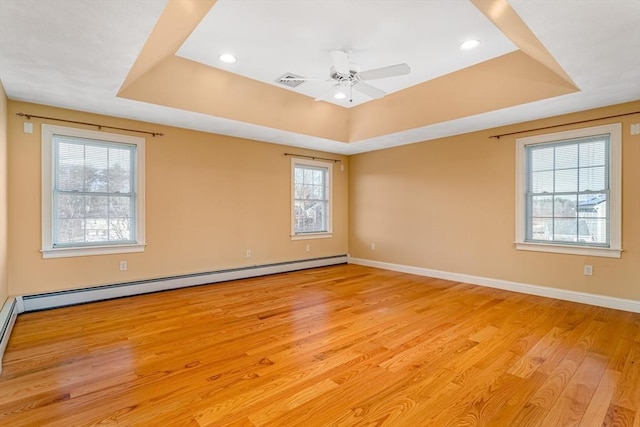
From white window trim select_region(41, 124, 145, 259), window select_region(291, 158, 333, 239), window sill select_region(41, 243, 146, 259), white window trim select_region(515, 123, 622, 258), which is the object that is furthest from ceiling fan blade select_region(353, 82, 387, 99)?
window sill select_region(41, 243, 146, 259)

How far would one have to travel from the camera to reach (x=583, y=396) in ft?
6.59

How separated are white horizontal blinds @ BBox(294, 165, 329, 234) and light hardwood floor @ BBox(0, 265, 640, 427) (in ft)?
8.31

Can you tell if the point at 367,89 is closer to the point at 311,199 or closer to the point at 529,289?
the point at 311,199

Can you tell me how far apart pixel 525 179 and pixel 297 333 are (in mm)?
3856

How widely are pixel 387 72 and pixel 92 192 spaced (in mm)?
3931

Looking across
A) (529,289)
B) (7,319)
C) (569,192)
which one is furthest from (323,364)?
(569,192)

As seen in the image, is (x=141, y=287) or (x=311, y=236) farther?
(x=311, y=236)

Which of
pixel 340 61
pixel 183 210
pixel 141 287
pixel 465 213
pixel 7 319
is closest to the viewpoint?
pixel 7 319

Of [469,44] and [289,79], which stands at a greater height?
[469,44]

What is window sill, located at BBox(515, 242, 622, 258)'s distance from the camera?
3809 millimetres

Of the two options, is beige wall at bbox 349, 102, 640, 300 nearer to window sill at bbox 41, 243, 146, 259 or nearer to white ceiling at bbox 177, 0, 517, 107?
white ceiling at bbox 177, 0, 517, 107

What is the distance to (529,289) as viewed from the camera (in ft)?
14.6

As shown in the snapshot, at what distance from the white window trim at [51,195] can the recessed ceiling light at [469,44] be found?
4275mm

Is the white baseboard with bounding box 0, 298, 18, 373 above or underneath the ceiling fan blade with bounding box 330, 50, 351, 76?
underneath
